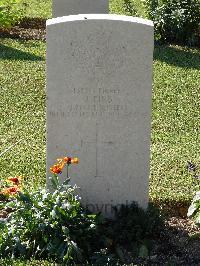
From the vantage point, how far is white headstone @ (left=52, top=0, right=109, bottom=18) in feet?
32.1

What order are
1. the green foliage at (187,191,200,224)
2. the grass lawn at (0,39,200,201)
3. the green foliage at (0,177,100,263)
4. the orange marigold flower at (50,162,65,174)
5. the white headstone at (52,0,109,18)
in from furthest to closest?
the white headstone at (52,0,109,18) < the grass lawn at (0,39,200,201) < the green foliage at (187,191,200,224) < the orange marigold flower at (50,162,65,174) < the green foliage at (0,177,100,263)

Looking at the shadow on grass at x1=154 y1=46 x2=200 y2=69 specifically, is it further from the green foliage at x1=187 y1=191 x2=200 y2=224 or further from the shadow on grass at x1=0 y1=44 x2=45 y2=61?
the green foliage at x1=187 y1=191 x2=200 y2=224

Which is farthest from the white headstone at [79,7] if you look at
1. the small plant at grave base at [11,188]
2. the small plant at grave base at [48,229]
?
the small plant at grave base at [48,229]

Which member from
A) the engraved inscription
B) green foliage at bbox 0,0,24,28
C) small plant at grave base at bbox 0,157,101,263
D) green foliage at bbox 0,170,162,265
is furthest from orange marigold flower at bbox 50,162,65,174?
green foliage at bbox 0,0,24,28

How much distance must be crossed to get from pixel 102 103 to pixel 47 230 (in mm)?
1072

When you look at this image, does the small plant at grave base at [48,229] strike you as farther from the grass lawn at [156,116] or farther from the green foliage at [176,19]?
the green foliage at [176,19]

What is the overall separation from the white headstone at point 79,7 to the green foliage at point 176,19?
182cm

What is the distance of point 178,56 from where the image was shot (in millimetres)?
10789

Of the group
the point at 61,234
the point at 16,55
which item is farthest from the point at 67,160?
the point at 16,55

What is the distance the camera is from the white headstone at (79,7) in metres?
9.77

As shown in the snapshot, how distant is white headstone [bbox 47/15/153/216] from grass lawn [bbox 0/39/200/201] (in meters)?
0.68

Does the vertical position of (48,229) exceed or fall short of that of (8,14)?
it falls short

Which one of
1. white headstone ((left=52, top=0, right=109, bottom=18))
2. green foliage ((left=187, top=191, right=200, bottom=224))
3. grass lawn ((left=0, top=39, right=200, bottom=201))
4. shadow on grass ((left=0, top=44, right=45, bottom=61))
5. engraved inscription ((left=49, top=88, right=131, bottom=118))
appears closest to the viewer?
engraved inscription ((left=49, top=88, right=131, bottom=118))

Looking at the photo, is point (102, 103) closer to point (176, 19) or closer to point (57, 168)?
point (57, 168)
